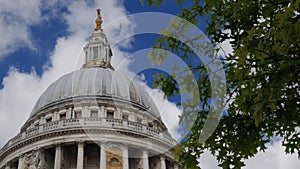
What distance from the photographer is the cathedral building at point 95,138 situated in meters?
36.8

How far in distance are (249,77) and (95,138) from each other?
30.1 meters

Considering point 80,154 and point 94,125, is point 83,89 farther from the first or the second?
point 80,154

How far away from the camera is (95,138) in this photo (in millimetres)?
37594

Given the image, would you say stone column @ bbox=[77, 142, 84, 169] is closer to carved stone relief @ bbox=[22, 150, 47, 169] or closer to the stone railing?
the stone railing

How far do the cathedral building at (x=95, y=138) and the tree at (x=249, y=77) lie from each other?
23256 millimetres

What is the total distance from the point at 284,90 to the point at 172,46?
349cm

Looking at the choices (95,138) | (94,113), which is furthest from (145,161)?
(94,113)

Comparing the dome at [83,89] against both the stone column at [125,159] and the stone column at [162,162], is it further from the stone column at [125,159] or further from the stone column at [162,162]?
the stone column at [125,159]

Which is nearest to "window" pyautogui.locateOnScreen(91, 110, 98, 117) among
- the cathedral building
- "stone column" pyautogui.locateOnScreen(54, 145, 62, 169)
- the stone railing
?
the cathedral building

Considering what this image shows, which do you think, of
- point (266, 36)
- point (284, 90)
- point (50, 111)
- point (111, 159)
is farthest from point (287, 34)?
point (50, 111)

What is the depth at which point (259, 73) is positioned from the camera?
8484mm

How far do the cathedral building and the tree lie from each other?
23256 millimetres

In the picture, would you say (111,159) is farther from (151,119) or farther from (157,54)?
(157,54)

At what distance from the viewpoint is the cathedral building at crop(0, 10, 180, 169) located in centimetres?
3684
